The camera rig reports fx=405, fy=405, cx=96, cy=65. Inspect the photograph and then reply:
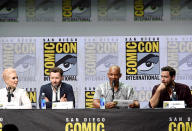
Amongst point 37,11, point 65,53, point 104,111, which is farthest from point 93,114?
point 37,11

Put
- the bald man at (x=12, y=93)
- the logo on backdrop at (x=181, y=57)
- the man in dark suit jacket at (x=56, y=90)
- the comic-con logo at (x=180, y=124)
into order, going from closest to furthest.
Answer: the comic-con logo at (x=180, y=124), the bald man at (x=12, y=93), the man in dark suit jacket at (x=56, y=90), the logo on backdrop at (x=181, y=57)

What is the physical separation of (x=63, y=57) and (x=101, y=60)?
587 mm

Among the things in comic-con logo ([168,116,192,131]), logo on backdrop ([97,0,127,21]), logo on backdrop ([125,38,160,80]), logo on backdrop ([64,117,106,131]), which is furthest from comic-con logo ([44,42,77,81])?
comic-con logo ([168,116,192,131])

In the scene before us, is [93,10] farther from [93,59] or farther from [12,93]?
[12,93]

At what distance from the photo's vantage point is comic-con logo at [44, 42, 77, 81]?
6215 mm

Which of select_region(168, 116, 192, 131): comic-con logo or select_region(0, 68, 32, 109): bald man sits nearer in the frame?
select_region(168, 116, 192, 131): comic-con logo

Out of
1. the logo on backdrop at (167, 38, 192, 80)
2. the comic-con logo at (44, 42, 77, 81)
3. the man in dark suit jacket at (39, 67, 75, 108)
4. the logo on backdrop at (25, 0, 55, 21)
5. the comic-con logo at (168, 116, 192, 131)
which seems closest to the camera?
the comic-con logo at (168, 116, 192, 131)

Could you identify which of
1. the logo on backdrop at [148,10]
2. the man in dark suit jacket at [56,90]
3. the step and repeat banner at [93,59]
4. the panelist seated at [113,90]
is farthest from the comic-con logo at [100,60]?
the man in dark suit jacket at [56,90]

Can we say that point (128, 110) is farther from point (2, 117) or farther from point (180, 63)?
point (180, 63)

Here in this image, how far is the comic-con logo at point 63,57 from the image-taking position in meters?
6.21

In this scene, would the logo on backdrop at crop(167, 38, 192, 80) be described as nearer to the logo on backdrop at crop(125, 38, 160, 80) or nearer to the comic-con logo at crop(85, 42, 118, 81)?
the logo on backdrop at crop(125, 38, 160, 80)

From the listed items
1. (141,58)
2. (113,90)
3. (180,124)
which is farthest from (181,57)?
(180,124)

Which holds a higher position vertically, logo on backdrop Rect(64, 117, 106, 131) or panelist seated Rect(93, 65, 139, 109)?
panelist seated Rect(93, 65, 139, 109)

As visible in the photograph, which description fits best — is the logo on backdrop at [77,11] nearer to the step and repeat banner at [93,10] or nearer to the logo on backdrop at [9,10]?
the step and repeat banner at [93,10]
